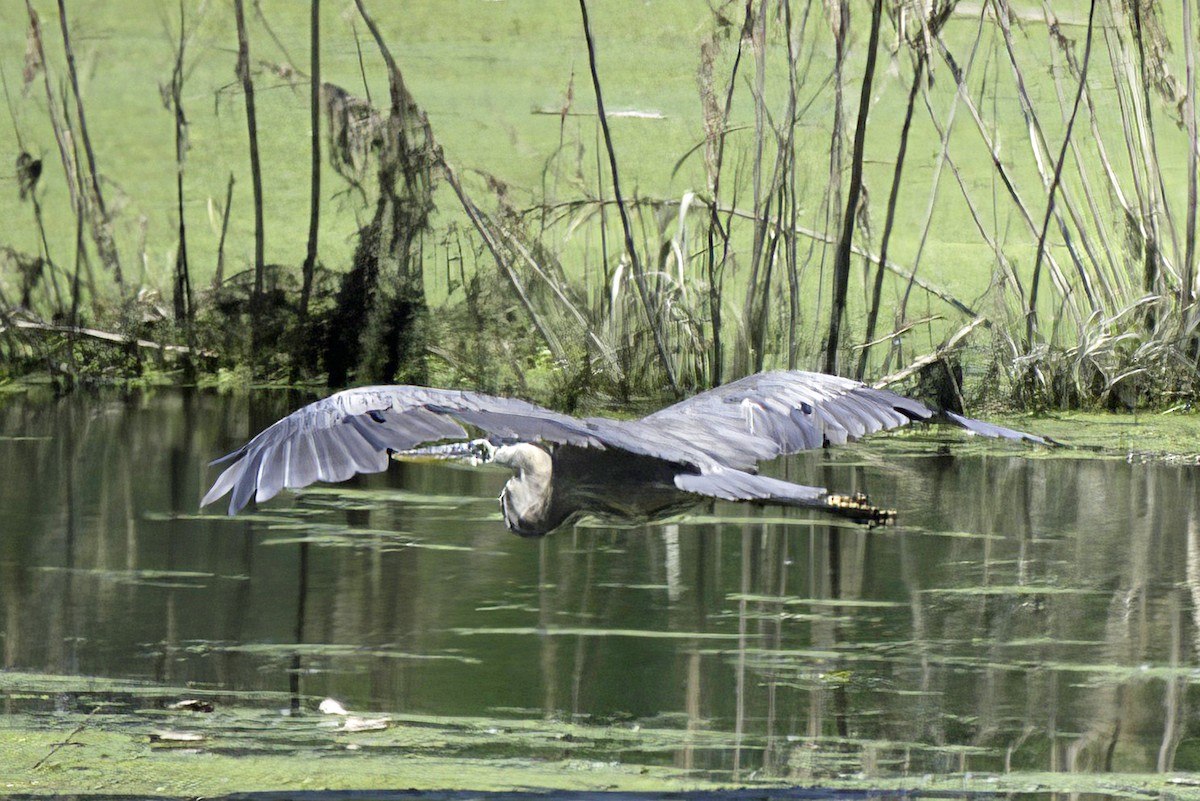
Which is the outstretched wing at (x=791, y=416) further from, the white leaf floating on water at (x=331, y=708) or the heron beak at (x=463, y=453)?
the white leaf floating on water at (x=331, y=708)

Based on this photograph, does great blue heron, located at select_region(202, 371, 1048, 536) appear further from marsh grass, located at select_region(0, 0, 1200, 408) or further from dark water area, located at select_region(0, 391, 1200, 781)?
marsh grass, located at select_region(0, 0, 1200, 408)

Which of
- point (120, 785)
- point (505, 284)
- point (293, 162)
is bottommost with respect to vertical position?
point (120, 785)

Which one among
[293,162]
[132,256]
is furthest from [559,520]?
[293,162]

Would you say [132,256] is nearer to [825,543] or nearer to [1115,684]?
[825,543]

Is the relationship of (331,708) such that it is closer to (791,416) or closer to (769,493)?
(769,493)

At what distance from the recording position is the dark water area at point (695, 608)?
407 centimetres

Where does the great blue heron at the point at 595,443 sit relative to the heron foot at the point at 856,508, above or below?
above

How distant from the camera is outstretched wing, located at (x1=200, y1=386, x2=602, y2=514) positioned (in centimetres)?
392

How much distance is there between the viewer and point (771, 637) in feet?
16.0

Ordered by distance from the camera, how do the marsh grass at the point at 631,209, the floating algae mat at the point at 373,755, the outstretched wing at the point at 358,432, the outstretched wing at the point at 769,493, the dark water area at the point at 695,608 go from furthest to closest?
the marsh grass at the point at 631,209
the outstretched wing at the point at 769,493
the dark water area at the point at 695,608
the outstretched wing at the point at 358,432
the floating algae mat at the point at 373,755

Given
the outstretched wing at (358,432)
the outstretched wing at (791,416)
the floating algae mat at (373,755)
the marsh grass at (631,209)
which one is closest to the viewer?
the floating algae mat at (373,755)

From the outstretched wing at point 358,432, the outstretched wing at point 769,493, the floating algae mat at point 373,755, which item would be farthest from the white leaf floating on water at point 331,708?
the outstretched wing at point 769,493

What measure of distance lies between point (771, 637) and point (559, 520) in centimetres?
66

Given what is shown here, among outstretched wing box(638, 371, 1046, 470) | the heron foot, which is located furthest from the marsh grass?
the heron foot
